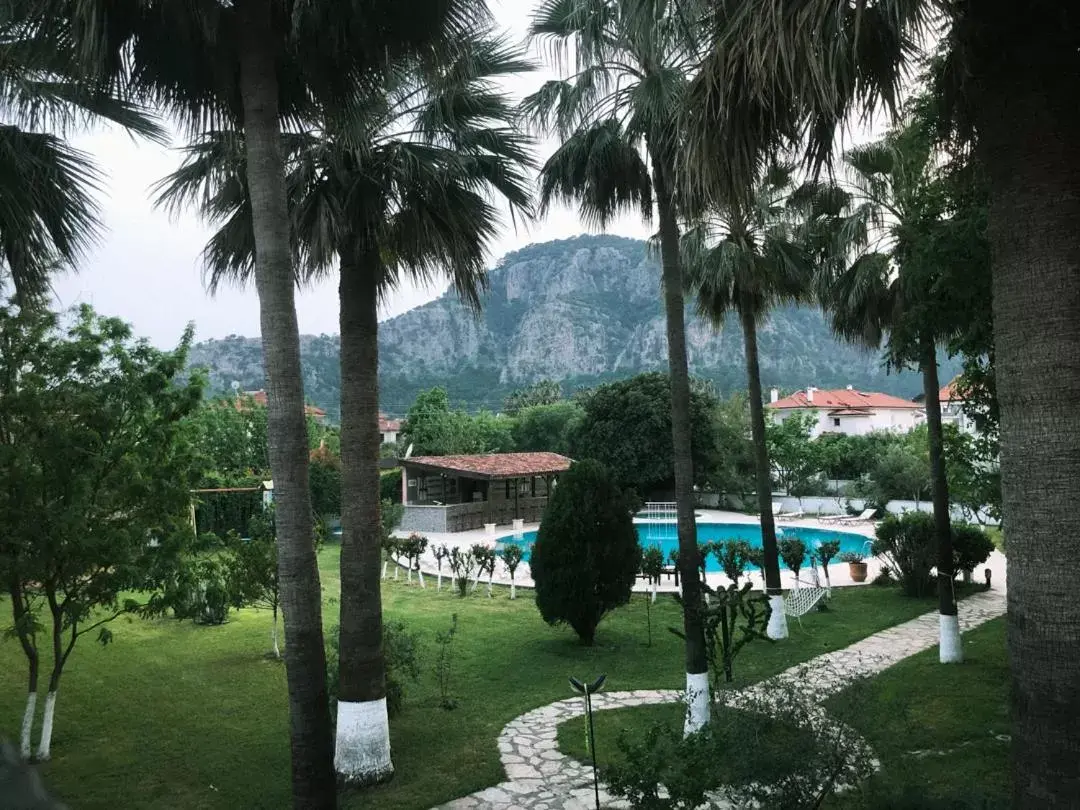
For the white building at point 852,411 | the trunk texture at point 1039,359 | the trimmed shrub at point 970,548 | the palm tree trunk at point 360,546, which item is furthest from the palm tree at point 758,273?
the white building at point 852,411

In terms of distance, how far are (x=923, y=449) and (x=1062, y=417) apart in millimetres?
32501

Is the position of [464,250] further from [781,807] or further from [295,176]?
[781,807]

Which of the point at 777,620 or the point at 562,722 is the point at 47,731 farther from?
the point at 777,620

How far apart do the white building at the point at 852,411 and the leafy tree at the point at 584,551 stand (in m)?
46.5

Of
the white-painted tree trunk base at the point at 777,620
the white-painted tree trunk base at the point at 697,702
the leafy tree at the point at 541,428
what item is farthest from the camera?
the leafy tree at the point at 541,428

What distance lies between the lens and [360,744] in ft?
22.3

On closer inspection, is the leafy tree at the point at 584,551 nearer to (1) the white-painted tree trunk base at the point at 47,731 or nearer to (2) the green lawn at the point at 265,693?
(2) the green lawn at the point at 265,693

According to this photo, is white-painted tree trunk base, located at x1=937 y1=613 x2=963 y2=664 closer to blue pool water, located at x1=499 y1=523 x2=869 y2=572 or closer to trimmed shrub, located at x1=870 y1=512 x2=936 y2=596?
trimmed shrub, located at x1=870 y1=512 x2=936 y2=596

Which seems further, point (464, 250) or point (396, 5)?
point (464, 250)

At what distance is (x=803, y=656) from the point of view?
36.9 ft

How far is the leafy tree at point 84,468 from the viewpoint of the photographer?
6.87m

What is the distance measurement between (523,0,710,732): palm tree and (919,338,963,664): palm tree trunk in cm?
389

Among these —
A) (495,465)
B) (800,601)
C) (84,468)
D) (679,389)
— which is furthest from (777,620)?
(495,465)

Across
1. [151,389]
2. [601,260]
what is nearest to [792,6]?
[151,389]
